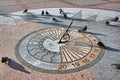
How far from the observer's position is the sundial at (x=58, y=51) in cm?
640

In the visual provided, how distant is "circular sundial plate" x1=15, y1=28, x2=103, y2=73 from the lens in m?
6.39

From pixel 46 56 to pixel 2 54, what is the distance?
1833 millimetres

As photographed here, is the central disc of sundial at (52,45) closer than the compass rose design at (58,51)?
No

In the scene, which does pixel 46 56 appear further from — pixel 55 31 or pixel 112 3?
pixel 112 3

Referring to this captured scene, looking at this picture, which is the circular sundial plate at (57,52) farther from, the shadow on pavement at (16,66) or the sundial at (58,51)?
the shadow on pavement at (16,66)

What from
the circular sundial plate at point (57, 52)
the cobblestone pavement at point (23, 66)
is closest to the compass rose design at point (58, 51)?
the circular sundial plate at point (57, 52)

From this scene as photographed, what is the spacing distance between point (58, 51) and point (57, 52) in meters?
0.08

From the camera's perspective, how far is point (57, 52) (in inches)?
283

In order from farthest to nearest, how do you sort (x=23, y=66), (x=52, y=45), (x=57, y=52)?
(x=52, y=45), (x=57, y=52), (x=23, y=66)

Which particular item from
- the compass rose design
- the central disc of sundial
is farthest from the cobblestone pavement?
the central disc of sundial

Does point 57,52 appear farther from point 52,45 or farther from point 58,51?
point 52,45

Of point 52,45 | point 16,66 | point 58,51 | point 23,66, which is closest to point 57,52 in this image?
point 58,51

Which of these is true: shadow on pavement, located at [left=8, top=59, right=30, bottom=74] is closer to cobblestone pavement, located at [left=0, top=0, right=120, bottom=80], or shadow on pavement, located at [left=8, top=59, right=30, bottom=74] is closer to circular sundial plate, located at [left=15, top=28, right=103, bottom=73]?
cobblestone pavement, located at [left=0, top=0, right=120, bottom=80]

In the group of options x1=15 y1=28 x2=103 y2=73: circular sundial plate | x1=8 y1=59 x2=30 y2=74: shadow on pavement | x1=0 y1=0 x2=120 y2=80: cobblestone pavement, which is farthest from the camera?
x1=15 y1=28 x2=103 y2=73: circular sundial plate
